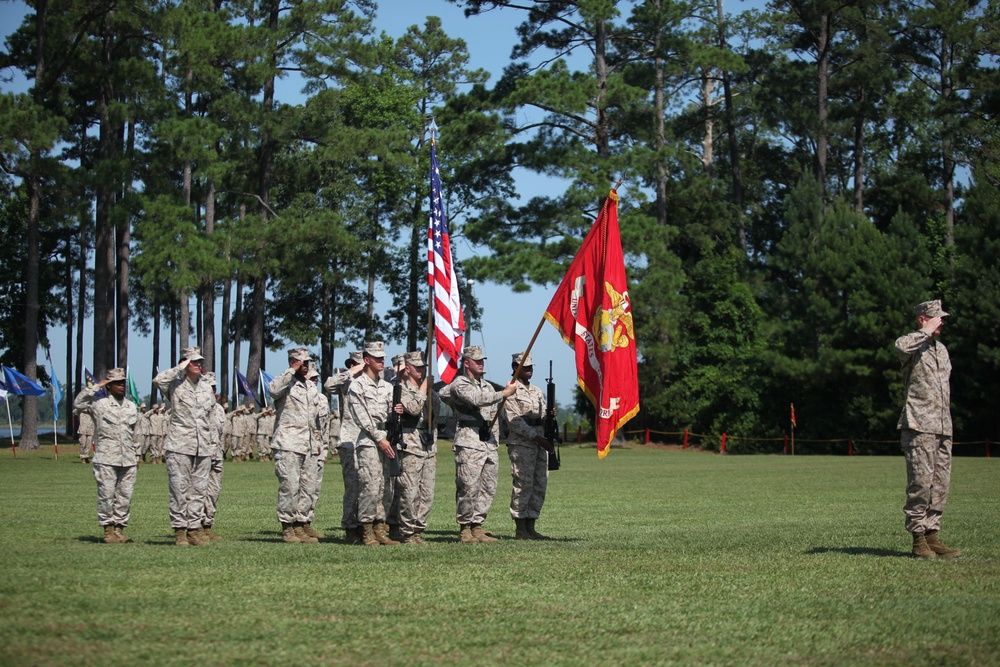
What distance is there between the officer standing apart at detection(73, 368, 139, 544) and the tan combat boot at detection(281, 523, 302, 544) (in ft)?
5.47

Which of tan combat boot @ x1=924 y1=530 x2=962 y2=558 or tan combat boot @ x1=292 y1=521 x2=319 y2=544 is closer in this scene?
tan combat boot @ x1=924 y1=530 x2=962 y2=558

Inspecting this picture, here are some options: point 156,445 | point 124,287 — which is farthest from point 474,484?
point 124,287

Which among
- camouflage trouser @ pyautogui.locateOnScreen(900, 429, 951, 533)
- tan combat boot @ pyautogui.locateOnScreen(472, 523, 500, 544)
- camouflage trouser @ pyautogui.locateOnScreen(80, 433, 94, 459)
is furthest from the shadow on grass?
camouflage trouser @ pyautogui.locateOnScreen(80, 433, 94, 459)

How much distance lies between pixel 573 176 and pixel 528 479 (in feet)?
115

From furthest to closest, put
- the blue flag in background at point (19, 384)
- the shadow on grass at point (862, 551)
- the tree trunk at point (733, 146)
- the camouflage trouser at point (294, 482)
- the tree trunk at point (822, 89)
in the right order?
the tree trunk at point (733, 146)
the tree trunk at point (822, 89)
the blue flag in background at point (19, 384)
the camouflage trouser at point (294, 482)
the shadow on grass at point (862, 551)

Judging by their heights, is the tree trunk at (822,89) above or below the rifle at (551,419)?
above

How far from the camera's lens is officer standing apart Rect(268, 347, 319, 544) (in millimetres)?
13047

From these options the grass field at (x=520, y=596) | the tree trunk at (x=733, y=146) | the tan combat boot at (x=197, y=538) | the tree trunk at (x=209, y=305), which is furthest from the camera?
the tree trunk at (x=733, y=146)

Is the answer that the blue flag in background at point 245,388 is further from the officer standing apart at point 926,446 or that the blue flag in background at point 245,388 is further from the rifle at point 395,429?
the officer standing apart at point 926,446

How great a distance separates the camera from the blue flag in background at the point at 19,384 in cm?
3738

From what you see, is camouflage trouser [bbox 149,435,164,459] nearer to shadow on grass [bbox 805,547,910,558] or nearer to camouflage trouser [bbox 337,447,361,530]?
camouflage trouser [bbox 337,447,361,530]

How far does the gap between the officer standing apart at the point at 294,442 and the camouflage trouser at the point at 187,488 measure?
876 millimetres

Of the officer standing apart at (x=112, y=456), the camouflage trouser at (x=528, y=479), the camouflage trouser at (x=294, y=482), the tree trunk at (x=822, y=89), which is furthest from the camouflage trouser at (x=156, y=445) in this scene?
the tree trunk at (x=822, y=89)

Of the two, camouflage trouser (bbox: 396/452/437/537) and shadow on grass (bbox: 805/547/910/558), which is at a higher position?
camouflage trouser (bbox: 396/452/437/537)
